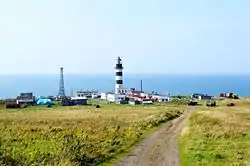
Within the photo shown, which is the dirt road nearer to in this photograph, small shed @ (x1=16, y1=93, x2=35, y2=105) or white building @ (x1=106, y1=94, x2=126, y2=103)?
small shed @ (x1=16, y1=93, x2=35, y2=105)

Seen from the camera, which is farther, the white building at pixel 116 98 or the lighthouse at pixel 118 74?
the lighthouse at pixel 118 74

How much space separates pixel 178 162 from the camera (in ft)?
76.9

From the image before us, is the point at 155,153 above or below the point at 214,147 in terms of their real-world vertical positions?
above

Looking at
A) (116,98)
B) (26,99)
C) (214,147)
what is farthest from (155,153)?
(116,98)

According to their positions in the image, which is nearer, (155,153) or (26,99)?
(155,153)

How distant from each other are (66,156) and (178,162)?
17.8ft

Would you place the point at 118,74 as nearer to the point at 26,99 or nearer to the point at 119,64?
the point at 119,64

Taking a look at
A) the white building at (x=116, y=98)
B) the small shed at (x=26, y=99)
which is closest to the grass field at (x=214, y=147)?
the small shed at (x=26, y=99)

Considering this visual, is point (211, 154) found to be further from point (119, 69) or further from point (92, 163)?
point (119, 69)

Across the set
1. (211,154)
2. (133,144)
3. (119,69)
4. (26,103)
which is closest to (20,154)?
(133,144)

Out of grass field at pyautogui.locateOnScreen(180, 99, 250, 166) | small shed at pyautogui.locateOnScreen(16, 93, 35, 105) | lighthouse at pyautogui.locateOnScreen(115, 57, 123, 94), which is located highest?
lighthouse at pyautogui.locateOnScreen(115, 57, 123, 94)

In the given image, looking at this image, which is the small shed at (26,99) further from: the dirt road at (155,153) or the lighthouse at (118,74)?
the dirt road at (155,153)

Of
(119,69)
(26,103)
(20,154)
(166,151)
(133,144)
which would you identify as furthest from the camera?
(119,69)

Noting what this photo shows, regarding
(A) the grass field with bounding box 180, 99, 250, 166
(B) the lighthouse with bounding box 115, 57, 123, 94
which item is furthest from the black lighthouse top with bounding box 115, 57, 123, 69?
(A) the grass field with bounding box 180, 99, 250, 166
